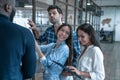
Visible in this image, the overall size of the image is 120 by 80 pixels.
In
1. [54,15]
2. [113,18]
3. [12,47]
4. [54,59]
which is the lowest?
[113,18]

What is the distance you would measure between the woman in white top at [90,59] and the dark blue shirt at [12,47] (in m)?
0.53

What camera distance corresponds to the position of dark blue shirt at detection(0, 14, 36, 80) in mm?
1775

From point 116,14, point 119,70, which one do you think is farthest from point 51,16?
point 116,14

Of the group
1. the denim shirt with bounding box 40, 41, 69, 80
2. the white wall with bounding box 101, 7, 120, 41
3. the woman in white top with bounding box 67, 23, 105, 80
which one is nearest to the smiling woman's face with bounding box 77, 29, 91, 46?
the woman in white top with bounding box 67, 23, 105, 80

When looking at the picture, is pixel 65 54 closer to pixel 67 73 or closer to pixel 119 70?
pixel 67 73

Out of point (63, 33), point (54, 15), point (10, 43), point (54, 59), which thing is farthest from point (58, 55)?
point (10, 43)

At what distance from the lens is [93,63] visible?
215 centimetres

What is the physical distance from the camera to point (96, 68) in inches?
84.6

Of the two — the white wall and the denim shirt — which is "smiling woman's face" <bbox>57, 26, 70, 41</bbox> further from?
the white wall

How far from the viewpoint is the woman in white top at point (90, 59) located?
215 cm

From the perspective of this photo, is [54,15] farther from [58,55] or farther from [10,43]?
[10,43]

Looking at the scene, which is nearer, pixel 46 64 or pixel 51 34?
pixel 46 64

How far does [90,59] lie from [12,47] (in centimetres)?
71

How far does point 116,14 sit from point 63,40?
1926cm
